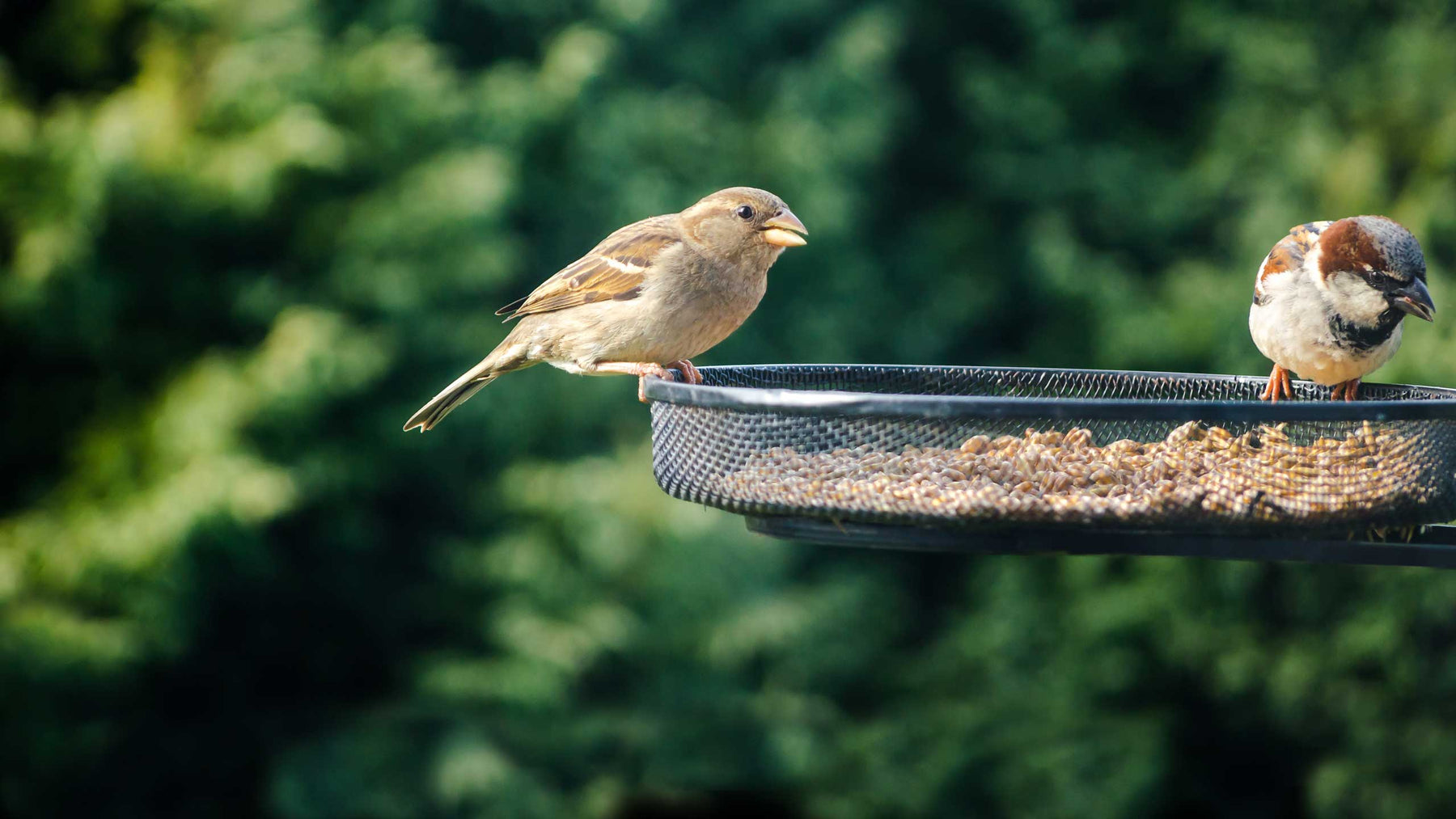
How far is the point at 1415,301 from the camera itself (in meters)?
2.65

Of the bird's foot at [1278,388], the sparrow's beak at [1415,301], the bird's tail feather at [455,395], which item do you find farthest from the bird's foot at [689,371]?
the sparrow's beak at [1415,301]

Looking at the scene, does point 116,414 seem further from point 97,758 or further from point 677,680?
point 677,680

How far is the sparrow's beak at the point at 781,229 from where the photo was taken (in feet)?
10.8

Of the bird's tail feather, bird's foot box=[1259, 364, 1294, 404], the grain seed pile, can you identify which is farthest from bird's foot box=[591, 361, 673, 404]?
bird's foot box=[1259, 364, 1294, 404]

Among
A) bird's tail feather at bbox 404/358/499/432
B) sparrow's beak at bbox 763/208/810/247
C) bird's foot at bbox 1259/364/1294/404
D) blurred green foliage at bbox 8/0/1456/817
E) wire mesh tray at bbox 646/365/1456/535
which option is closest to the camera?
wire mesh tray at bbox 646/365/1456/535

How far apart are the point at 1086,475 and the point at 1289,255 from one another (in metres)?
1.25

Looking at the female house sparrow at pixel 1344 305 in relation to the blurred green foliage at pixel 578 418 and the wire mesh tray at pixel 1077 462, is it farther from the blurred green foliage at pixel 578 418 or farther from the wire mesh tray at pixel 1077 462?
the blurred green foliage at pixel 578 418

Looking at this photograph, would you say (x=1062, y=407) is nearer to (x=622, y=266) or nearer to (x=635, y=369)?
(x=635, y=369)

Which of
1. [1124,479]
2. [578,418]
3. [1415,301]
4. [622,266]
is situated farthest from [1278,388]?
[578,418]

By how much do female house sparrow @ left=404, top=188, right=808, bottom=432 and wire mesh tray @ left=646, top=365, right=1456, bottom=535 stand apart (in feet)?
3.16

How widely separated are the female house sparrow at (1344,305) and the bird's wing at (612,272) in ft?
4.59

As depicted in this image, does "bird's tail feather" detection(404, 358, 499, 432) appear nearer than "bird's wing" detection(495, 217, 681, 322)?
No

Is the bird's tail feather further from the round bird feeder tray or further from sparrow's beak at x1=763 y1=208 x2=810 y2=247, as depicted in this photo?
the round bird feeder tray

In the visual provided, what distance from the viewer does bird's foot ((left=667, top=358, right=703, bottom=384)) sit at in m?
3.20
